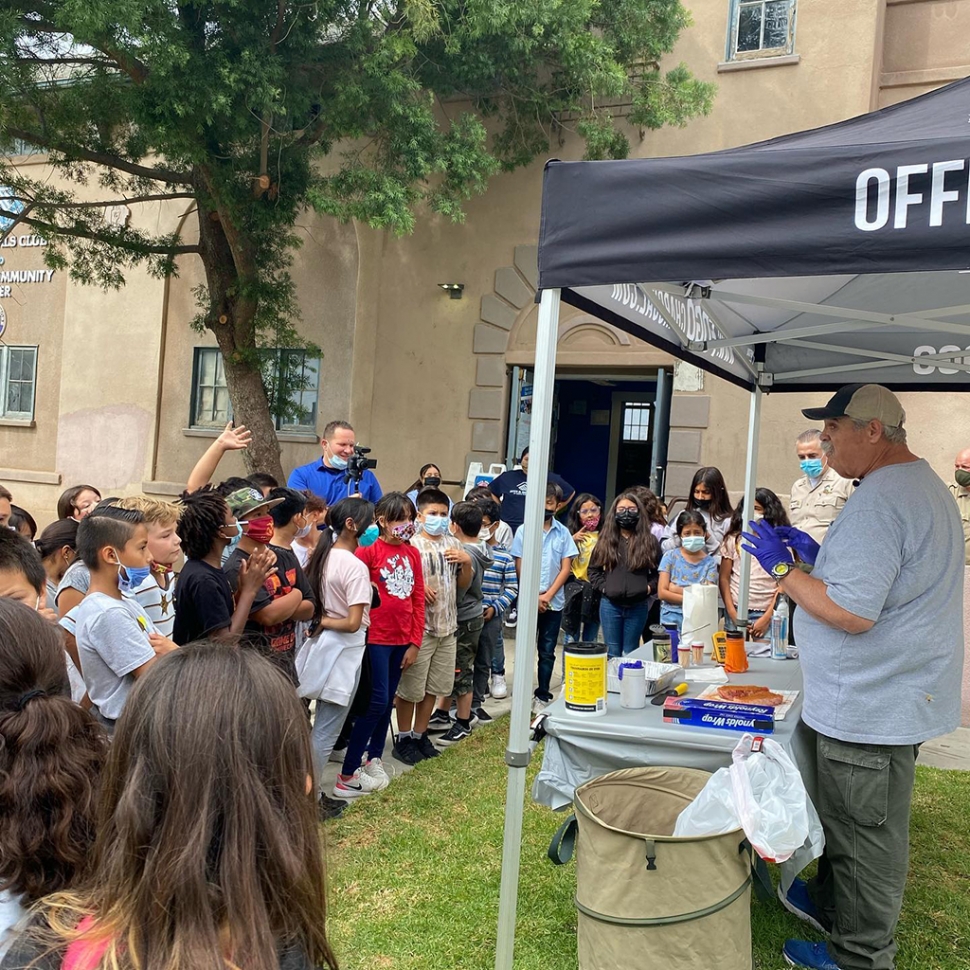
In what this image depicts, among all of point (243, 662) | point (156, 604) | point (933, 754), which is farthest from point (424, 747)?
point (243, 662)

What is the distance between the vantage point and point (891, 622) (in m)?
2.99

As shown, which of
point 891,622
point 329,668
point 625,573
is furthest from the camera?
point 625,573

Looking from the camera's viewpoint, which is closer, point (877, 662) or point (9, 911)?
point (9, 911)

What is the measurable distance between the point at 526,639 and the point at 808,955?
1635 mm

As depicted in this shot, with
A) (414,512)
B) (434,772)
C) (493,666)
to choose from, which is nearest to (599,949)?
(434,772)

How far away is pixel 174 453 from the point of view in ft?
44.3

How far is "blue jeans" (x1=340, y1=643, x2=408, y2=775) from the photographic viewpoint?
504cm

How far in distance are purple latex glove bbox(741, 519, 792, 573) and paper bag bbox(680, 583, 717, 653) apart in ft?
3.96

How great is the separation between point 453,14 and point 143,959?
32.4ft

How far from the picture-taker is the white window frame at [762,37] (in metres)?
9.82

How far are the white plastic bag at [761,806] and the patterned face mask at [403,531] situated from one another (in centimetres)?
268

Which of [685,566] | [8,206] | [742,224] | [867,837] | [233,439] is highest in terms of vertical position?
[8,206]

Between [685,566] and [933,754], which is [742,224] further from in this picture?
[933,754]

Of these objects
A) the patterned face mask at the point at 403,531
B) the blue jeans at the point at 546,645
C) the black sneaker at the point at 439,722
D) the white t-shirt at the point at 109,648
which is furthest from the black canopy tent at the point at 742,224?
the blue jeans at the point at 546,645
